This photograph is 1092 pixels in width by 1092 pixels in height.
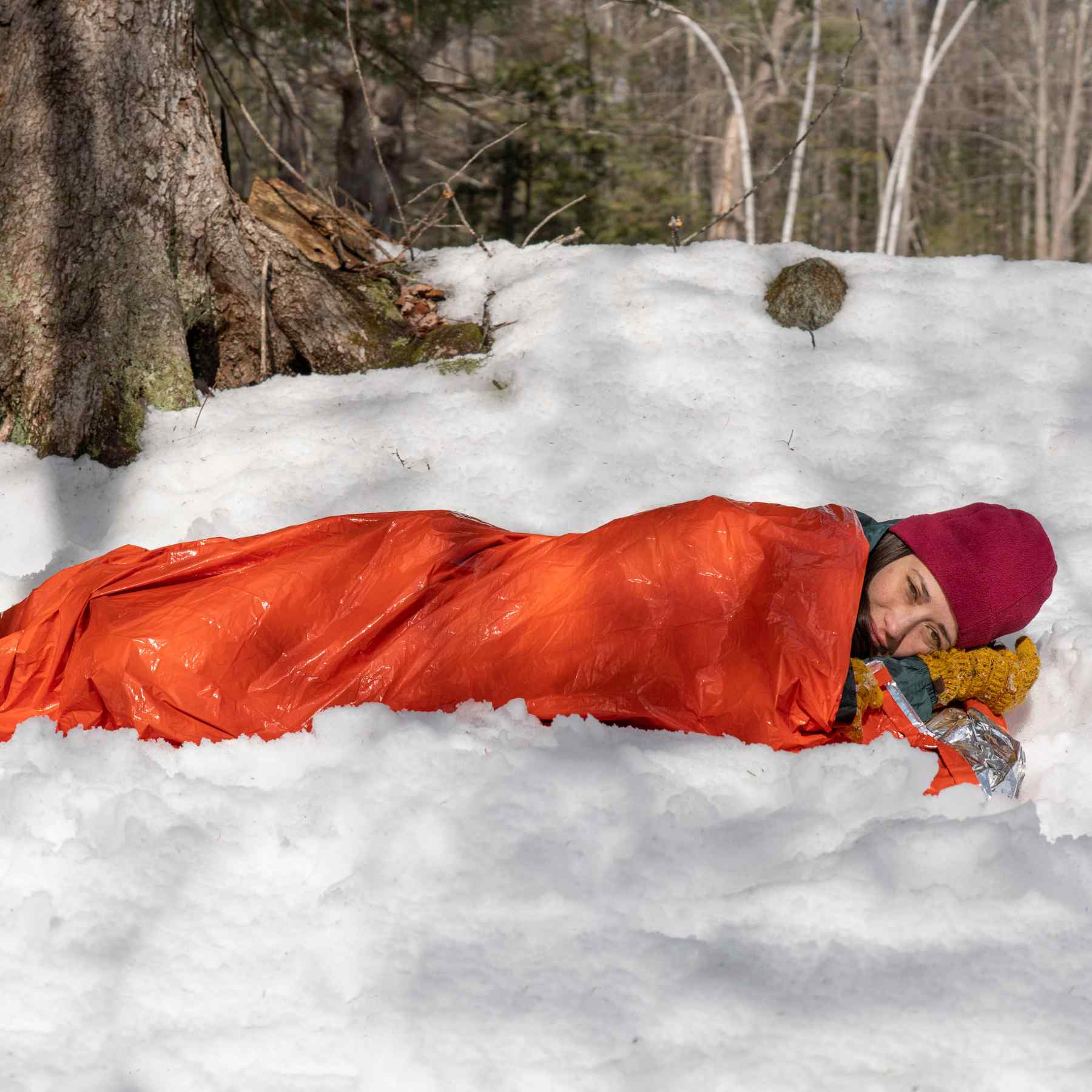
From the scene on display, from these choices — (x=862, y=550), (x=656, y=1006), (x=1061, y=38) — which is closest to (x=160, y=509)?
(x=862, y=550)

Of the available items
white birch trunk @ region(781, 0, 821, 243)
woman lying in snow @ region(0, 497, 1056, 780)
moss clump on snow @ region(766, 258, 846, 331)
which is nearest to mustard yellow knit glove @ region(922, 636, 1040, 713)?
woman lying in snow @ region(0, 497, 1056, 780)

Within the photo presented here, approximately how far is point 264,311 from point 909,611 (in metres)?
2.42

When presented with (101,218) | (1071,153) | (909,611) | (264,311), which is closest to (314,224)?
(264,311)

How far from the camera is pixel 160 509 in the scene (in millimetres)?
2900

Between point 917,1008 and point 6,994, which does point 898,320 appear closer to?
point 917,1008

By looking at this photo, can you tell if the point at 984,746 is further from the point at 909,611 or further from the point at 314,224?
the point at 314,224

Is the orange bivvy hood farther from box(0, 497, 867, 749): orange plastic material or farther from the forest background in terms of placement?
the forest background

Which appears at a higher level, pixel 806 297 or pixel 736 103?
pixel 736 103

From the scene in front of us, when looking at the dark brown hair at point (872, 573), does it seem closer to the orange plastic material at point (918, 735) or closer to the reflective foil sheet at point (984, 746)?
the orange plastic material at point (918, 735)

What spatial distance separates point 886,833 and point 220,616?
1.25m

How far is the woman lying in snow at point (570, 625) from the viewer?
73.5 inches

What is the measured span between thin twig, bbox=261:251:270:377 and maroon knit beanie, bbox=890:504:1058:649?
231cm

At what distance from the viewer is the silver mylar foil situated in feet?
6.29

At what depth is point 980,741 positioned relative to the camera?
1984mm
